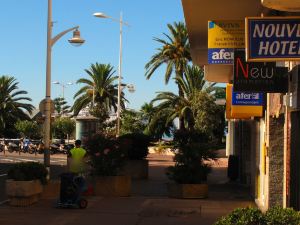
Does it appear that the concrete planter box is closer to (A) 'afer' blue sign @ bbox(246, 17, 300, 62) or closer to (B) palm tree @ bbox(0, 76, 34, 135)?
(A) 'afer' blue sign @ bbox(246, 17, 300, 62)

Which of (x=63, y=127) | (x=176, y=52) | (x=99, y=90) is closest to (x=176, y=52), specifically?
(x=176, y=52)

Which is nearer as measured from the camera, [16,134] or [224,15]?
[224,15]

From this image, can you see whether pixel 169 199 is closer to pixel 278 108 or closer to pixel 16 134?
pixel 278 108

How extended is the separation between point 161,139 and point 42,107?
4100cm

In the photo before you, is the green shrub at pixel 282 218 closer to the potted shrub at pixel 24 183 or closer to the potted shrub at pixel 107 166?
the potted shrub at pixel 24 183

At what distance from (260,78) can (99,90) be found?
56.0 m

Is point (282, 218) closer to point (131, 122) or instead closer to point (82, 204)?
point (82, 204)

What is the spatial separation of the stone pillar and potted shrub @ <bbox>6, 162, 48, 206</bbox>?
5684 millimetres

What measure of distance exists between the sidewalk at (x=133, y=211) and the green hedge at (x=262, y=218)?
584 centimetres

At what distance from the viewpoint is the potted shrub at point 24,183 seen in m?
13.7

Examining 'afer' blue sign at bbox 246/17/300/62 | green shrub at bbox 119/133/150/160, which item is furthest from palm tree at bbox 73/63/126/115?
'afer' blue sign at bbox 246/17/300/62

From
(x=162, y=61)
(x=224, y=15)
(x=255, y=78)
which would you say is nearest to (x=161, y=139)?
(x=162, y=61)

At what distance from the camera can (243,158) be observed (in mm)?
21406

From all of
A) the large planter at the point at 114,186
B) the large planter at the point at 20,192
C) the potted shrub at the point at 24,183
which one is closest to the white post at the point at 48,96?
the large planter at the point at 114,186
